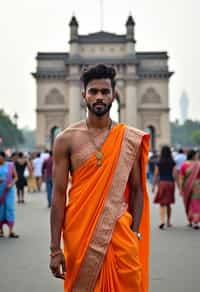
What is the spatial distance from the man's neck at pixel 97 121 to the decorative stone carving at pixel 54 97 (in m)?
52.3

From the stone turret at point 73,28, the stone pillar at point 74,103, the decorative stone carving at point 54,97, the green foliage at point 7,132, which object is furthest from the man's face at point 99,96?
the green foliage at point 7,132

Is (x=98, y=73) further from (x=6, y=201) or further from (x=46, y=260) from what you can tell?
(x=6, y=201)

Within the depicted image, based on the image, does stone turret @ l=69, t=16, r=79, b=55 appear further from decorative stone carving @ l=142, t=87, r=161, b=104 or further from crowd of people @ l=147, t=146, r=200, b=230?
crowd of people @ l=147, t=146, r=200, b=230

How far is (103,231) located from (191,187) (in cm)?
853

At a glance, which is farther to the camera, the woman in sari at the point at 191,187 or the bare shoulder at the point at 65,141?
the woman in sari at the point at 191,187

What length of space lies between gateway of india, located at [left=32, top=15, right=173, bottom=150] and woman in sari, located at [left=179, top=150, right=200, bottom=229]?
42.6 metres

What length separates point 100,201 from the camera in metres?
3.08

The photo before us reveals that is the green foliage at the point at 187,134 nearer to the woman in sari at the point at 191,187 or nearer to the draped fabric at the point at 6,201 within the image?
the woman in sari at the point at 191,187

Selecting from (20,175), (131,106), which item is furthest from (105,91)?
(131,106)

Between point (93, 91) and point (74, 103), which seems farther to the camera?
point (74, 103)

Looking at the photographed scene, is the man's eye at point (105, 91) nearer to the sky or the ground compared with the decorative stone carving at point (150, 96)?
nearer to the ground

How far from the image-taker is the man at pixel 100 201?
2982mm

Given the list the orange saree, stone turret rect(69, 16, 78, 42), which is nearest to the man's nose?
the orange saree

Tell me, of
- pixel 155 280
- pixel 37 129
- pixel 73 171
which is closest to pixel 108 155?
pixel 73 171
